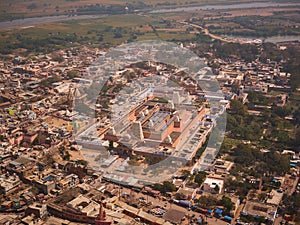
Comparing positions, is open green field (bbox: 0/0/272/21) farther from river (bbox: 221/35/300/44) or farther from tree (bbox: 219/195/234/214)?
tree (bbox: 219/195/234/214)

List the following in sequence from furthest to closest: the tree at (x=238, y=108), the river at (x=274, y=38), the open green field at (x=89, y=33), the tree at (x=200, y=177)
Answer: the river at (x=274, y=38)
the open green field at (x=89, y=33)
the tree at (x=238, y=108)
the tree at (x=200, y=177)

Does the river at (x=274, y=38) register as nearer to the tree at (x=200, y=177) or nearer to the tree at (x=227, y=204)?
the tree at (x=200, y=177)

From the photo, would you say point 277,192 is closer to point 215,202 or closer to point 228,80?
point 215,202

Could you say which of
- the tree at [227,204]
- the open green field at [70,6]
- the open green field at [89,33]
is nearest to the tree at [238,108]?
the tree at [227,204]

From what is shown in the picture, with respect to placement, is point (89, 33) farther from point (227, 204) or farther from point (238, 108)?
point (227, 204)

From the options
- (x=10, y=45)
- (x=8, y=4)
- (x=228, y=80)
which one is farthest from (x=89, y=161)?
(x=8, y=4)

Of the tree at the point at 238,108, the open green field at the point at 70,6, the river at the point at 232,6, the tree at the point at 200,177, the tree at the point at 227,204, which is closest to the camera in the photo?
the tree at the point at 227,204

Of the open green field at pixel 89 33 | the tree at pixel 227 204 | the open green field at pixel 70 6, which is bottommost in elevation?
the tree at pixel 227 204

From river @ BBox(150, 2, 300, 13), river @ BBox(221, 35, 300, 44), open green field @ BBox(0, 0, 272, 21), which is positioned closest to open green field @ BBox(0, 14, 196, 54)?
river @ BBox(221, 35, 300, 44)

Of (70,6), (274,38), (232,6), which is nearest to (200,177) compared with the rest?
(274,38)

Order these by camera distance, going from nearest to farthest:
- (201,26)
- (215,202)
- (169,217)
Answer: (169,217), (215,202), (201,26)

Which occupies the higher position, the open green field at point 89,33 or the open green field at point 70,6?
the open green field at point 70,6
